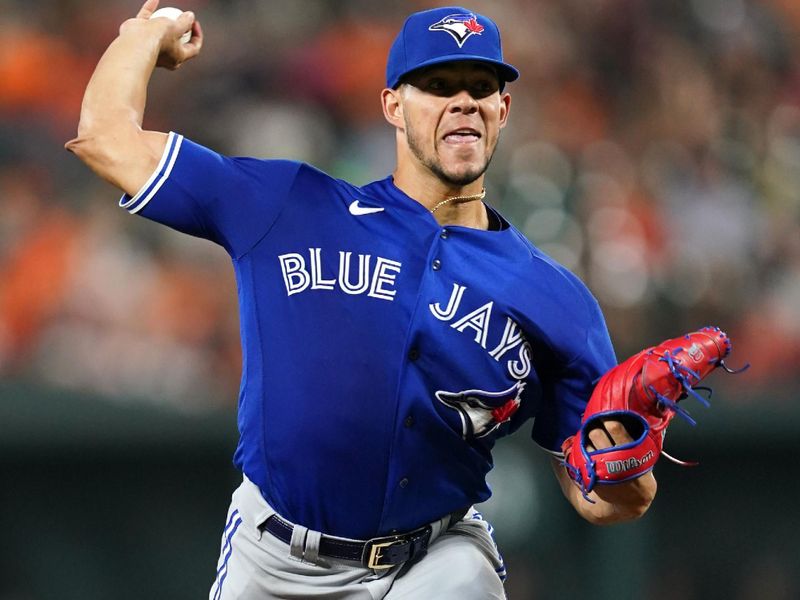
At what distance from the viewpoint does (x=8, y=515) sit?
5879mm

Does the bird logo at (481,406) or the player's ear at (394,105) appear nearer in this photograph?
the bird logo at (481,406)

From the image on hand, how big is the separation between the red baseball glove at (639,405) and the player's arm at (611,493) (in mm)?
24

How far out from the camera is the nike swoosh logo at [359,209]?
3.34m

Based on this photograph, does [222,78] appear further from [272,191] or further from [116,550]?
[272,191]

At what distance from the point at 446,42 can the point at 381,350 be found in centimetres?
79

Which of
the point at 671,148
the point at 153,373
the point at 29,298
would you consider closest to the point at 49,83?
the point at 29,298

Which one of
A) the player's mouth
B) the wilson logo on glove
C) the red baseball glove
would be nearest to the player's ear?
the player's mouth

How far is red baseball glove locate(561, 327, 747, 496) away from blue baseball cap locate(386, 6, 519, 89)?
0.84 meters

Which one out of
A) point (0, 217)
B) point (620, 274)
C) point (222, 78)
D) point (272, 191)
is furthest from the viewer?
point (222, 78)

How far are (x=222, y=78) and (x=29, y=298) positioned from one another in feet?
6.26

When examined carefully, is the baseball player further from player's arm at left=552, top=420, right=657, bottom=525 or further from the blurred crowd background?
the blurred crowd background

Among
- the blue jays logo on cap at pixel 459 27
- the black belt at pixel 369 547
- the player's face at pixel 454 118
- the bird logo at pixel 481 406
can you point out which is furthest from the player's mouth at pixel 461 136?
the black belt at pixel 369 547

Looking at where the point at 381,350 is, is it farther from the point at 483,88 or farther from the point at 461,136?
the point at 483,88

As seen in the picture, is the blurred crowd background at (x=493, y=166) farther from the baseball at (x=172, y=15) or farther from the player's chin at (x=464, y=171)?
the player's chin at (x=464, y=171)
